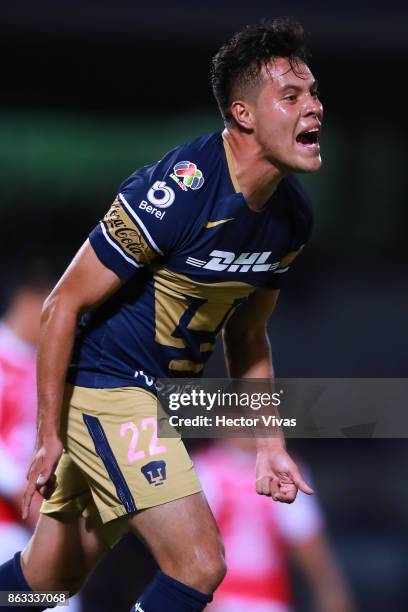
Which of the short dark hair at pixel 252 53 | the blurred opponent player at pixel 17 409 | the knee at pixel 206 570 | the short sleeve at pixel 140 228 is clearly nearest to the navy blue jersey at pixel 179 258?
the short sleeve at pixel 140 228

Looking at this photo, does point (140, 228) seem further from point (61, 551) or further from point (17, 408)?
point (17, 408)

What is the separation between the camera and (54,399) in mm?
1930

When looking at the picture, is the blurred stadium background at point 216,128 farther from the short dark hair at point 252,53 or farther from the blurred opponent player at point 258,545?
the short dark hair at point 252,53

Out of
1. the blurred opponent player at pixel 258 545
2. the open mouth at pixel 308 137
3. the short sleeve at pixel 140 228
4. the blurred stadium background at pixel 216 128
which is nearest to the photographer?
the short sleeve at pixel 140 228

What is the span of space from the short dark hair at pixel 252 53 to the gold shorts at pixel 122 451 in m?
0.60

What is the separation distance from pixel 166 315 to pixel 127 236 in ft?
0.68

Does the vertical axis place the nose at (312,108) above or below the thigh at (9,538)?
above

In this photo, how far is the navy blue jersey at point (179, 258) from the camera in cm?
192

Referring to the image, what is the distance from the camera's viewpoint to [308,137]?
203 centimetres

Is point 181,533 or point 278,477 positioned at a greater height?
point 278,477

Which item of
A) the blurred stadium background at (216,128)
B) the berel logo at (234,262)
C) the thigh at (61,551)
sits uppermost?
the blurred stadium background at (216,128)

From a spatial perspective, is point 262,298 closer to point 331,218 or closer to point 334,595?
point 334,595

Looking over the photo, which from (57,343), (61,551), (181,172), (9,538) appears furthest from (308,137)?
(9,538)

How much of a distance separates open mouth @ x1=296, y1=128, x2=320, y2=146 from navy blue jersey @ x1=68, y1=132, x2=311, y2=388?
0.42 feet
